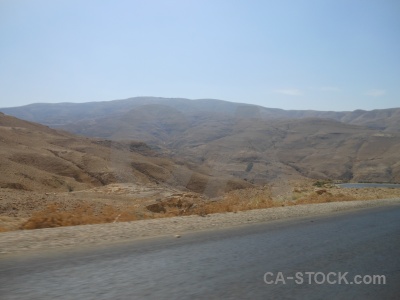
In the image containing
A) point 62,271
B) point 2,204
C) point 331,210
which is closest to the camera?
point 62,271

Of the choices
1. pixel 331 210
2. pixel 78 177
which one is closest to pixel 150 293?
pixel 331 210

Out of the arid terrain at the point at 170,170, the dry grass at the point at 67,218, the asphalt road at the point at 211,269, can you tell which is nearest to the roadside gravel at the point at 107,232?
the asphalt road at the point at 211,269

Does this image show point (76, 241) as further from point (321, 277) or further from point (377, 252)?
point (377, 252)

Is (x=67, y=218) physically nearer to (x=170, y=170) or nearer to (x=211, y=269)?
(x=211, y=269)

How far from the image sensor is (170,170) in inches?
2112

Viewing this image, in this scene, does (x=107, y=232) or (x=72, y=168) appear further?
(x=72, y=168)

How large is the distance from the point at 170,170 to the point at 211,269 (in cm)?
4702

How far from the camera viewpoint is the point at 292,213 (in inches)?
715

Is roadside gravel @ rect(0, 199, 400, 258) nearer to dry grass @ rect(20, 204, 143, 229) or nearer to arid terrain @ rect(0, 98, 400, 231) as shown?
dry grass @ rect(20, 204, 143, 229)

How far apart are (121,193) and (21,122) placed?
46.5m

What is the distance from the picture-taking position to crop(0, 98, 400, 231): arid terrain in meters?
18.0

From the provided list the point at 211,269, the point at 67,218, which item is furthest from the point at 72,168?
the point at 211,269

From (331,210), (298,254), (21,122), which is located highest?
(21,122)

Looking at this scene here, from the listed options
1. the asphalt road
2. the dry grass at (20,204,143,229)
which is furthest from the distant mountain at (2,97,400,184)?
the asphalt road
